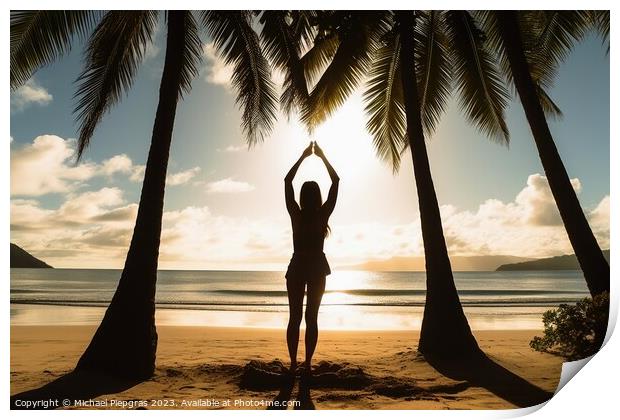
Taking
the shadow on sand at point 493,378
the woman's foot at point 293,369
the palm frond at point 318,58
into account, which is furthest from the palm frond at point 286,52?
the shadow on sand at point 493,378

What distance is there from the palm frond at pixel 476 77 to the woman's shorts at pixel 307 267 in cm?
403

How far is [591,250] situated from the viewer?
5.68 m

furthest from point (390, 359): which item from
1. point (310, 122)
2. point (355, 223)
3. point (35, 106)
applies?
point (355, 223)

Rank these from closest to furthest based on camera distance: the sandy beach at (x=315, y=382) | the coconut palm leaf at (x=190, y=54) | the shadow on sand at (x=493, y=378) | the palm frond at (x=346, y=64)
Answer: the sandy beach at (x=315, y=382)
the shadow on sand at (x=493, y=378)
the coconut palm leaf at (x=190, y=54)
the palm frond at (x=346, y=64)

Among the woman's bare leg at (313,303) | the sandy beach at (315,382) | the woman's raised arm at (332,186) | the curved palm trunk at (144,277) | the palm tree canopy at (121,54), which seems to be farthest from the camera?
the palm tree canopy at (121,54)

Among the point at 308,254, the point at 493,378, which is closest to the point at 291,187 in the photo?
the point at 308,254

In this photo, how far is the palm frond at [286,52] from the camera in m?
5.61

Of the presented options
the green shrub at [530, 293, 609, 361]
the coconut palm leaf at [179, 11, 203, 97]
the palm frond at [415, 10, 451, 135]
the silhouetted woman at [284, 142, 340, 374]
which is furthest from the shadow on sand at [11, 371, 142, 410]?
the palm frond at [415, 10, 451, 135]

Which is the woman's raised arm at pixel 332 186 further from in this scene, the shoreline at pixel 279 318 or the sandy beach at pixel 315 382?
the shoreline at pixel 279 318

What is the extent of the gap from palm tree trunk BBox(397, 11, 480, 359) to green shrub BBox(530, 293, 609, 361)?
0.96 metres

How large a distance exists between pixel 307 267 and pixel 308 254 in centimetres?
13

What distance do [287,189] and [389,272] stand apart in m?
46.5
